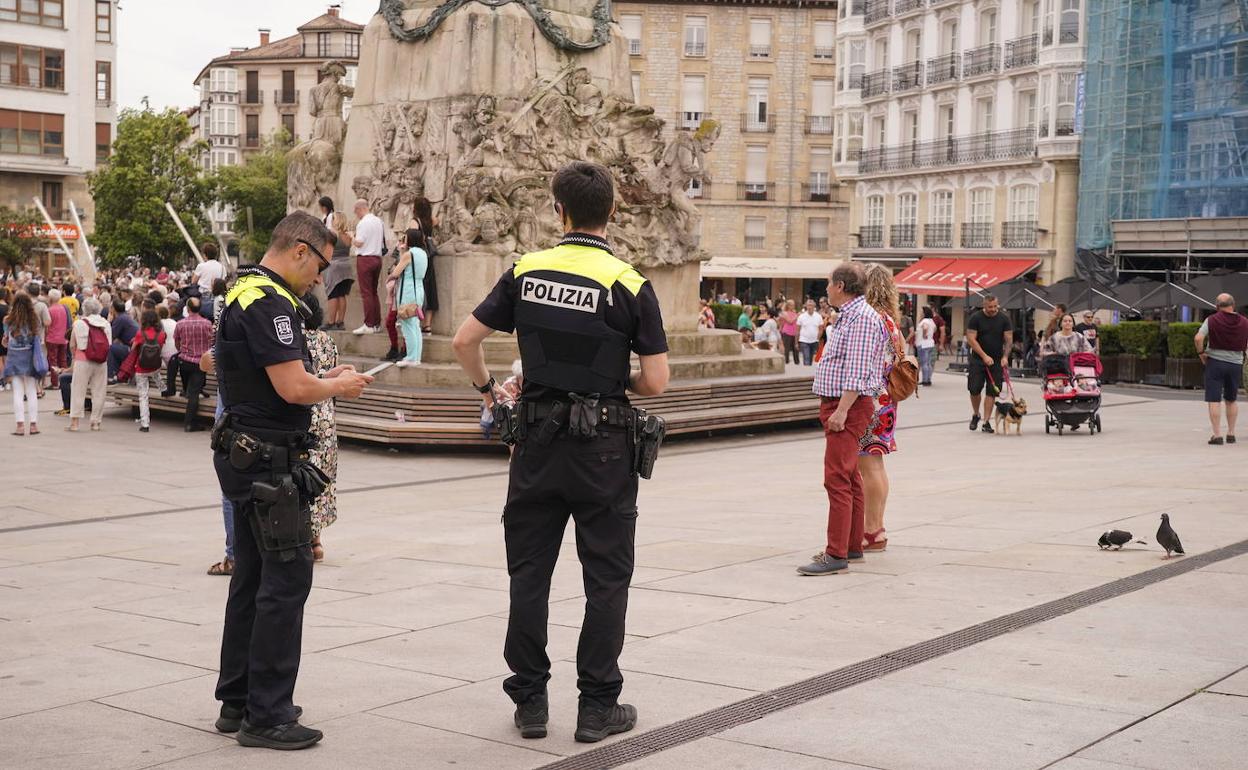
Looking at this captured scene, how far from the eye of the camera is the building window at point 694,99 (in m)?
67.6

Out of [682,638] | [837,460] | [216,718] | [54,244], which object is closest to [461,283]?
[837,460]

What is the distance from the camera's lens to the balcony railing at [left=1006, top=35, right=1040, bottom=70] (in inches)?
1987

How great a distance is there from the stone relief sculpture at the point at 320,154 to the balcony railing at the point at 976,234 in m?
34.7

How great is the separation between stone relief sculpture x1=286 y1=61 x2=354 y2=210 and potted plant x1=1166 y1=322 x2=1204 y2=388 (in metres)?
16.8

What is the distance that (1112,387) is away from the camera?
30219 millimetres

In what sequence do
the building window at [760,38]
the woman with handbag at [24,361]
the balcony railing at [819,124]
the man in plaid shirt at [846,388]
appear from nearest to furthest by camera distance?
the man in plaid shirt at [846,388] < the woman with handbag at [24,361] < the balcony railing at [819,124] < the building window at [760,38]

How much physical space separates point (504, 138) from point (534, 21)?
72.1 inches

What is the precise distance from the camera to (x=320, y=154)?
70.0 feet

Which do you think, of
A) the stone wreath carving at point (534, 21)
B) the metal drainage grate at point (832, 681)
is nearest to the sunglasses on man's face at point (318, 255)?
the metal drainage grate at point (832, 681)

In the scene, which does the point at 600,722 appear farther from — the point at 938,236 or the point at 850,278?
the point at 938,236

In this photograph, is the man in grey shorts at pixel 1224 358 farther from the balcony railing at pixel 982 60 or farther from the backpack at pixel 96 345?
the balcony railing at pixel 982 60

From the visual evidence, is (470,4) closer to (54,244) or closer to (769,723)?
(769,723)

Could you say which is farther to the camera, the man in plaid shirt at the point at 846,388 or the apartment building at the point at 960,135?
the apartment building at the point at 960,135

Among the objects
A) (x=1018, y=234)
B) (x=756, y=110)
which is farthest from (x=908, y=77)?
(x=756, y=110)
